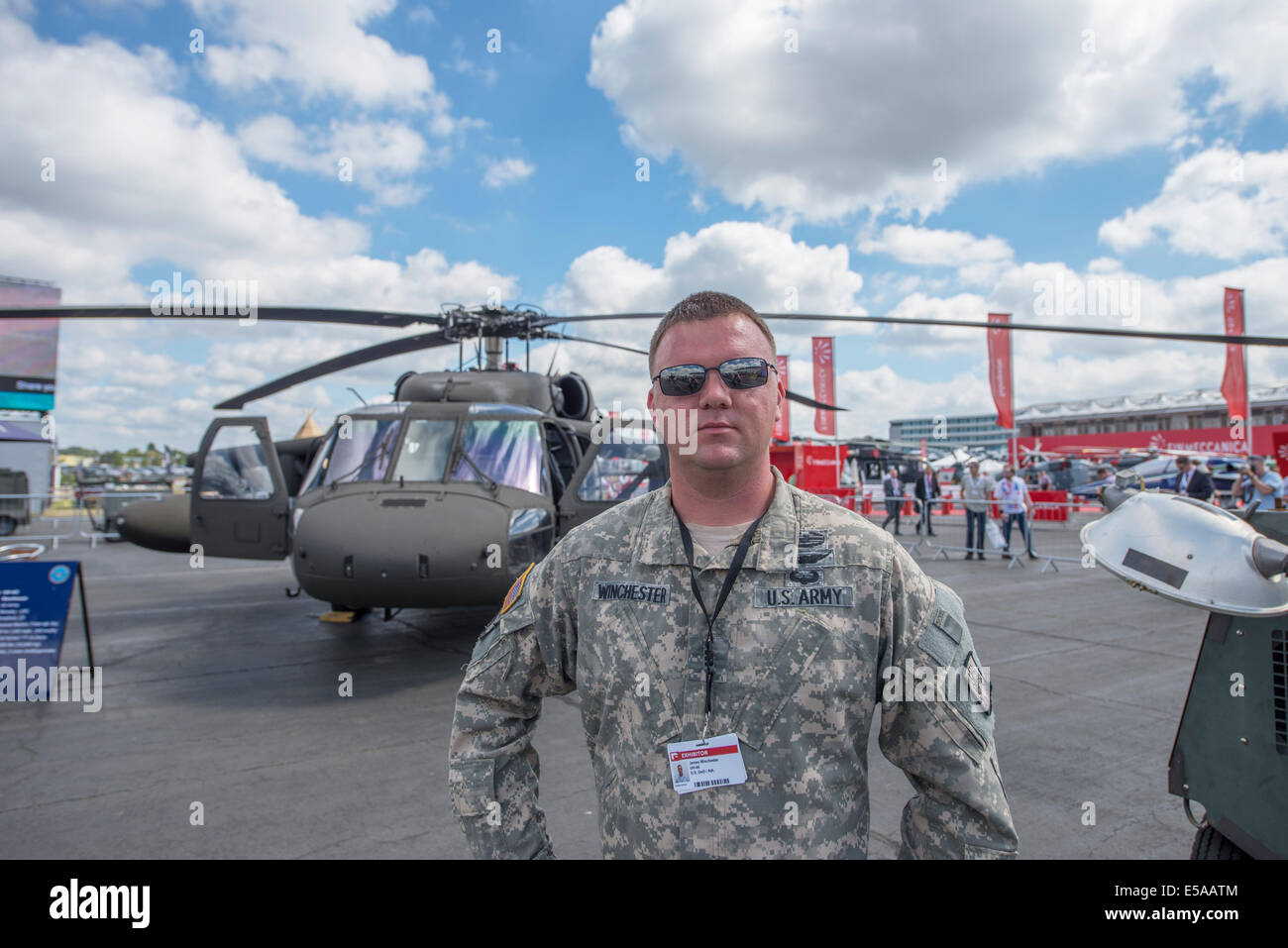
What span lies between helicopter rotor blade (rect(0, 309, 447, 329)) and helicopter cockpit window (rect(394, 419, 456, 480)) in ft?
4.11

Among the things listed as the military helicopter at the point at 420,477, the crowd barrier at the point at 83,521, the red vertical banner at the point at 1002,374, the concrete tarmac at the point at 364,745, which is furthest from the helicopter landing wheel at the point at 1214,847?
the red vertical banner at the point at 1002,374

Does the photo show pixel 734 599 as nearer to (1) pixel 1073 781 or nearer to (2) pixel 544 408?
(1) pixel 1073 781

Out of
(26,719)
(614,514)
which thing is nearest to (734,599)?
(614,514)

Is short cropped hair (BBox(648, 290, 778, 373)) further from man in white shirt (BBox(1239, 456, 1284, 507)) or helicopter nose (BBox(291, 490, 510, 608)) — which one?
man in white shirt (BBox(1239, 456, 1284, 507))

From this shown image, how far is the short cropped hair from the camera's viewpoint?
1.58 meters

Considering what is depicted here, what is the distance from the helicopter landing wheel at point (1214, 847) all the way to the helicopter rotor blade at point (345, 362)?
289 inches

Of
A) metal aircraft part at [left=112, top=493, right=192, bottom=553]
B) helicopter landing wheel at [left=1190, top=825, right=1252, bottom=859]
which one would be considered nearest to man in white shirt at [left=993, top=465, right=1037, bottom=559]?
helicopter landing wheel at [left=1190, top=825, right=1252, bottom=859]

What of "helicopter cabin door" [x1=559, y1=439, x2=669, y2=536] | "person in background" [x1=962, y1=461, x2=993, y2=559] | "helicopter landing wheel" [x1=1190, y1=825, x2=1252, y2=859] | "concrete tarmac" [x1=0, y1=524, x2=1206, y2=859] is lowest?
"concrete tarmac" [x1=0, y1=524, x2=1206, y2=859]

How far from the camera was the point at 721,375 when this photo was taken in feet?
5.03

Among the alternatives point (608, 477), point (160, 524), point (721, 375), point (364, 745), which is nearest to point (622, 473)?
point (608, 477)

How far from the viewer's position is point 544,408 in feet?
25.4

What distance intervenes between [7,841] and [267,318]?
13.6 ft

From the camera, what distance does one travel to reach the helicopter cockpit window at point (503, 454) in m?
6.06

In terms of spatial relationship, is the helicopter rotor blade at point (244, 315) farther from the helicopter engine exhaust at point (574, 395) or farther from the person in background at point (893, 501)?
the person in background at point (893, 501)
